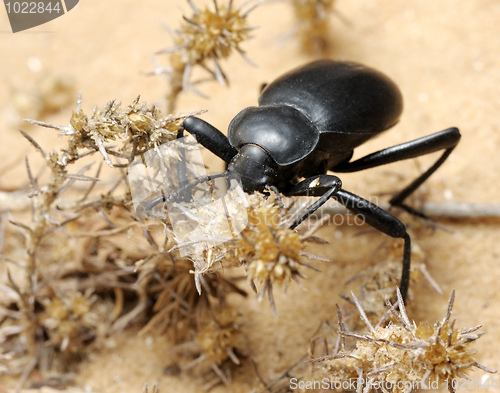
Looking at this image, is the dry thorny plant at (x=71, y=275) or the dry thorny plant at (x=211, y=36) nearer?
the dry thorny plant at (x=71, y=275)

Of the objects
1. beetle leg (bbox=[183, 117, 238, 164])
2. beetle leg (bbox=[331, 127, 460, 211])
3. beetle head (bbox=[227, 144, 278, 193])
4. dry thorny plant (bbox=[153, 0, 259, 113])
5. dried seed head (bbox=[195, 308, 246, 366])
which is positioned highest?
dry thorny plant (bbox=[153, 0, 259, 113])

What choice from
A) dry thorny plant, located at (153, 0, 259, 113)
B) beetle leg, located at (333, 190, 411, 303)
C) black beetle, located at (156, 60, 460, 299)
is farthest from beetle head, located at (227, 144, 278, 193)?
dry thorny plant, located at (153, 0, 259, 113)

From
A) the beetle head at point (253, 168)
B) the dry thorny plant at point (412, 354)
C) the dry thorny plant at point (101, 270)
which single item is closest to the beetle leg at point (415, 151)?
the beetle head at point (253, 168)

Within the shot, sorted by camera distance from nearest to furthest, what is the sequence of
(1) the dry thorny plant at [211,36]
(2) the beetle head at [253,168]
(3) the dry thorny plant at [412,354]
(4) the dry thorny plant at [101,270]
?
(3) the dry thorny plant at [412,354]
(4) the dry thorny plant at [101,270]
(2) the beetle head at [253,168]
(1) the dry thorny plant at [211,36]

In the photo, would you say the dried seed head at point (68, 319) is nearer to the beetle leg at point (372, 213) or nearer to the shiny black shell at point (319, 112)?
the shiny black shell at point (319, 112)

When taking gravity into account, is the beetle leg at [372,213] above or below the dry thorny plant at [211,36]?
below

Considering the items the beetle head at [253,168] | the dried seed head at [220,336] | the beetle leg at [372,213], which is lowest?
the dried seed head at [220,336]

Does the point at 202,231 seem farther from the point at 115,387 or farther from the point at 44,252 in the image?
the point at 44,252

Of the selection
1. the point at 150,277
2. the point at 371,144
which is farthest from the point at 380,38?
the point at 150,277

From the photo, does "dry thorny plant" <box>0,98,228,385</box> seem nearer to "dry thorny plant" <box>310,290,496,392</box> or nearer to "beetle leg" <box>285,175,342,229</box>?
"beetle leg" <box>285,175,342,229</box>
